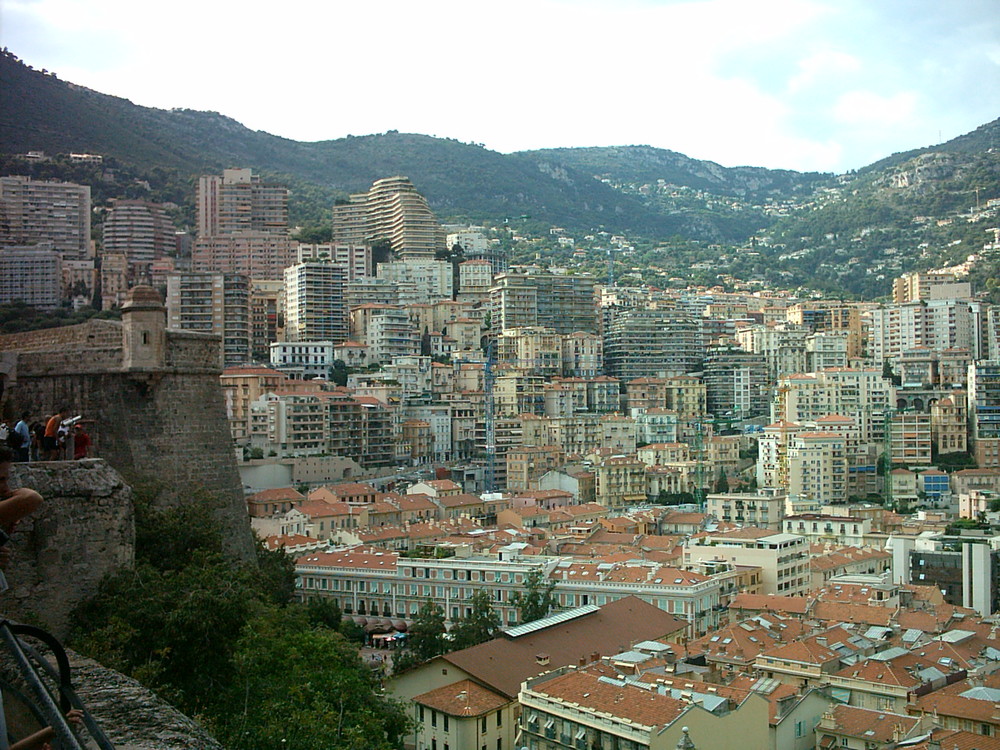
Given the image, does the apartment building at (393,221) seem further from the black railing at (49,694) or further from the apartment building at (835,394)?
the black railing at (49,694)

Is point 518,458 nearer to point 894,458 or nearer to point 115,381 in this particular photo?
point 894,458

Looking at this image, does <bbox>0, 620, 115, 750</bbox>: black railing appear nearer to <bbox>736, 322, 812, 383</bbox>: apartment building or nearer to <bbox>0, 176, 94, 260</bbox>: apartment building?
<bbox>0, 176, 94, 260</bbox>: apartment building

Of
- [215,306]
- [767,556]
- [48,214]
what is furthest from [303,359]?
[767,556]

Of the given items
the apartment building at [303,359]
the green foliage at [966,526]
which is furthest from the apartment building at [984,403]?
the apartment building at [303,359]

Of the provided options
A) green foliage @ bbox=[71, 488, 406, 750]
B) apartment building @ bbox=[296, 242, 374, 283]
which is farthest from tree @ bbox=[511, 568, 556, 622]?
apartment building @ bbox=[296, 242, 374, 283]

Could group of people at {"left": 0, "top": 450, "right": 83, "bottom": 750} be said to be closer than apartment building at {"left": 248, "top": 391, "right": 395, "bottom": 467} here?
Yes

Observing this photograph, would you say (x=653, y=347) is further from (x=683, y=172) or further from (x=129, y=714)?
(x=683, y=172)
